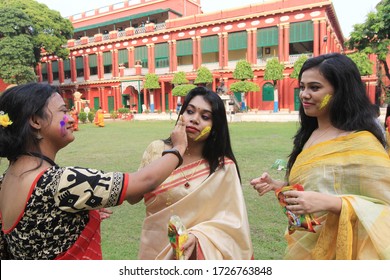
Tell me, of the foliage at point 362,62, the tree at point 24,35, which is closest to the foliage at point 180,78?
the tree at point 24,35

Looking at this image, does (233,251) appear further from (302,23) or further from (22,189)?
(302,23)

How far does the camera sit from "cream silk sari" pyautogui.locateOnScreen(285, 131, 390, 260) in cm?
153

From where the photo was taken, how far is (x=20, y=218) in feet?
4.38

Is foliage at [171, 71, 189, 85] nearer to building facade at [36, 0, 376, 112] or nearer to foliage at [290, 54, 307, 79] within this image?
building facade at [36, 0, 376, 112]

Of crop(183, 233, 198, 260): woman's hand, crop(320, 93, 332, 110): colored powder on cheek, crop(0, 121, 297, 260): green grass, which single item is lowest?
crop(0, 121, 297, 260): green grass

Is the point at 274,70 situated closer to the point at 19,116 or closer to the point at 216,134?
the point at 216,134

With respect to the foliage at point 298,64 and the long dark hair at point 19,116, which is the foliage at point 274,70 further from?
the long dark hair at point 19,116

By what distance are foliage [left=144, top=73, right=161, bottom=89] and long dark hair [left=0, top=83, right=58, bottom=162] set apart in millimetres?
27148

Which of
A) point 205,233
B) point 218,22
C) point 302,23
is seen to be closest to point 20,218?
point 205,233

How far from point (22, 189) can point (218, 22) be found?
1056 inches

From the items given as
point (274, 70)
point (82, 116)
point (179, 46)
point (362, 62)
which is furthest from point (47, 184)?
point (179, 46)

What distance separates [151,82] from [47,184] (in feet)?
90.0

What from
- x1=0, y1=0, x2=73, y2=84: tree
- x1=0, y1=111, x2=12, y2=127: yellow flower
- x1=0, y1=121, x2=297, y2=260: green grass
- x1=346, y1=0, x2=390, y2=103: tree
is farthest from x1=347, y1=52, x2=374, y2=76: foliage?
x1=0, y1=0, x2=73, y2=84: tree

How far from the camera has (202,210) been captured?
2.02 m
